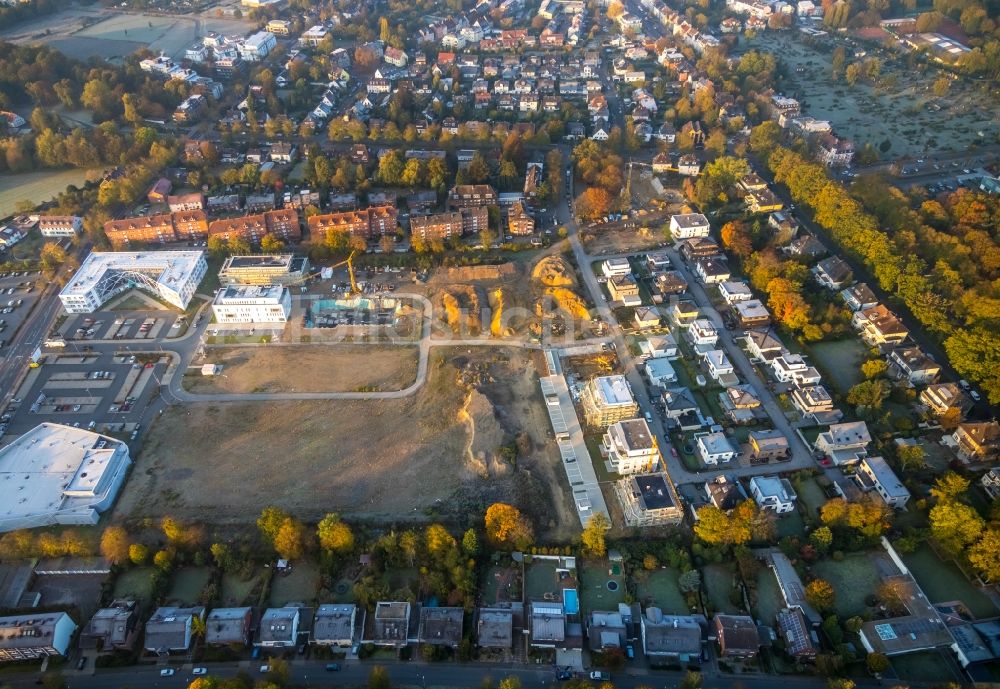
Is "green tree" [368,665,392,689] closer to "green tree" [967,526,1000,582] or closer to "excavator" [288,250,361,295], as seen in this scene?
"green tree" [967,526,1000,582]

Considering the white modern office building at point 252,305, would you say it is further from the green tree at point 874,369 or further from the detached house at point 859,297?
the detached house at point 859,297

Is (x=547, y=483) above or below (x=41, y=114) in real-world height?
below

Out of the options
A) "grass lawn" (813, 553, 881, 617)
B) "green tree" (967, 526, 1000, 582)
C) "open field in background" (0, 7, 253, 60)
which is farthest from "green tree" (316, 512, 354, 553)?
"open field in background" (0, 7, 253, 60)

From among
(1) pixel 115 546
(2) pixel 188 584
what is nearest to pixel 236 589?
(2) pixel 188 584

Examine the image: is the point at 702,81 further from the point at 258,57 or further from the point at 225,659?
the point at 225,659

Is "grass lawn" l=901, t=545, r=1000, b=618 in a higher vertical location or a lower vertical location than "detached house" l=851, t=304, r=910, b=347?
lower

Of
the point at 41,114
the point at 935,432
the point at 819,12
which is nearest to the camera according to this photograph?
the point at 935,432

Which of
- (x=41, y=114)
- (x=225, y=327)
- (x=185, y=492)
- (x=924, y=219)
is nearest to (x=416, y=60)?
(x=41, y=114)
